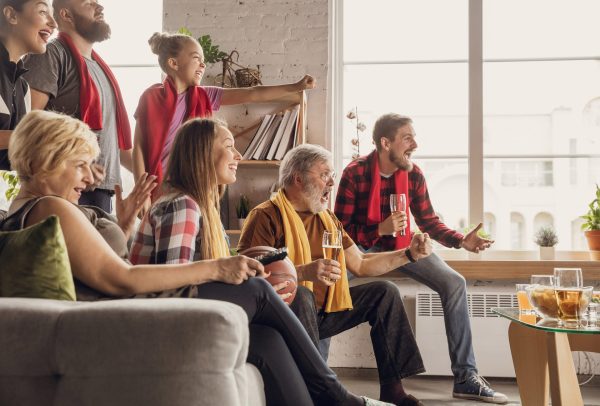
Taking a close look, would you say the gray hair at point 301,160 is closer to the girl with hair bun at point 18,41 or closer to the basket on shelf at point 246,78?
the girl with hair bun at point 18,41

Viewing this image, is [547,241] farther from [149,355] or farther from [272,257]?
[149,355]

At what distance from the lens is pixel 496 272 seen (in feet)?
13.9

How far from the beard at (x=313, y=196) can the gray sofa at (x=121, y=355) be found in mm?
1725

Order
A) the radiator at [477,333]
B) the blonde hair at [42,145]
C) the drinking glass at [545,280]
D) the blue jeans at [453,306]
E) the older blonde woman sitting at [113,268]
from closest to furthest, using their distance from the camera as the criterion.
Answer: the older blonde woman sitting at [113,268]
the blonde hair at [42,145]
the drinking glass at [545,280]
the blue jeans at [453,306]
the radiator at [477,333]

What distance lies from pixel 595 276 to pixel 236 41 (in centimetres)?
248

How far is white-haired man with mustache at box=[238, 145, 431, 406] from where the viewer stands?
10.1 feet

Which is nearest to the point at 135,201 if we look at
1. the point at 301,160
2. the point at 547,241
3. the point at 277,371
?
the point at 277,371

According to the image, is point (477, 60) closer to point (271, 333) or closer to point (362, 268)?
point (362, 268)

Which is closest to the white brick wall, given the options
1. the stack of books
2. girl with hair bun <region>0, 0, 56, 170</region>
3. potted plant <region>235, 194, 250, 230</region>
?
the stack of books

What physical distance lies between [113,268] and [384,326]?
62.8 inches

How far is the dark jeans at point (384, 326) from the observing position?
3107mm

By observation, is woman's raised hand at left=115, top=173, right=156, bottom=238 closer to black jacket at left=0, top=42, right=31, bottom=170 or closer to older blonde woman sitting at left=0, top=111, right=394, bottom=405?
older blonde woman sitting at left=0, top=111, right=394, bottom=405

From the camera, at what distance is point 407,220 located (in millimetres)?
3783

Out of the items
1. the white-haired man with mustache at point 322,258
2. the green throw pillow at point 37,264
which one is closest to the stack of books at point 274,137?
the white-haired man with mustache at point 322,258
